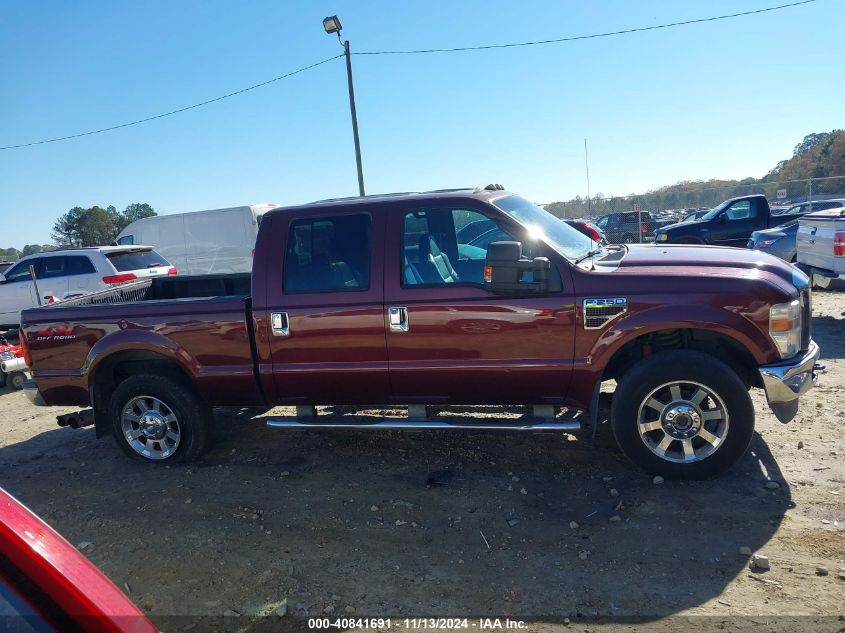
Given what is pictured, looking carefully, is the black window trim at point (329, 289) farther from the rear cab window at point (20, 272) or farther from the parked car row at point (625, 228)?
the parked car row at point (625, 228)

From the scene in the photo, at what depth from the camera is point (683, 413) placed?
3803mm

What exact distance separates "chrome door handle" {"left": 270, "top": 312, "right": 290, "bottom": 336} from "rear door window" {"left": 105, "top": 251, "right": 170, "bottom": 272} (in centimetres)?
769

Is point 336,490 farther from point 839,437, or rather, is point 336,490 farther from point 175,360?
point 839,437

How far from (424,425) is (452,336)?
0.66 meters

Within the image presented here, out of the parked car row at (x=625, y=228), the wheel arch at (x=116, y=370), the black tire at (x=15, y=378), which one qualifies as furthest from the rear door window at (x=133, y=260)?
the parked car row at (x=625, y=228)

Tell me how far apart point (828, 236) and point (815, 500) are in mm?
5921

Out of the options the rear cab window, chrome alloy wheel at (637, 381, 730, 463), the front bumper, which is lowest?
chrome alloy wheel at (637, 381, 730, 463)

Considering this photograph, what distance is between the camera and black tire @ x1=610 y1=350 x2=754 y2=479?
373cm

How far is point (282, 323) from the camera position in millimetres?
4324

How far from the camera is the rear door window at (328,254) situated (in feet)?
14.0

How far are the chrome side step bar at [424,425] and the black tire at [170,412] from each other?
0.64m

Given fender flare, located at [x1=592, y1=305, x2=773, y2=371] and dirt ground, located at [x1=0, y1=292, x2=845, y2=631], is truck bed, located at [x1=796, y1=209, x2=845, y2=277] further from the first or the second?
fender flare, located at [x1=592, y1=305, x2=773, y2=371]

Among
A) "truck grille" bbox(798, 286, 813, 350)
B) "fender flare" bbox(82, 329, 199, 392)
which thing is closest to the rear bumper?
"fender flare" bbox(82, 329, 199, 392)

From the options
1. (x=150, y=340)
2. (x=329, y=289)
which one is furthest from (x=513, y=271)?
(x=150, y=340)
